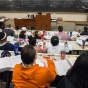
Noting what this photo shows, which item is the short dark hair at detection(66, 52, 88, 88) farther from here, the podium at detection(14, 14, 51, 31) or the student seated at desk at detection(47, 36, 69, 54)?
the podium at detection(14, 14, 51, 31)

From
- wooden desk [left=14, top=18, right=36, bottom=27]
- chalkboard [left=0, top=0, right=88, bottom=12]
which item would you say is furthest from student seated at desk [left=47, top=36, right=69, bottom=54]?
chalkboard [left=0, top=0, right=88, bottom=12]

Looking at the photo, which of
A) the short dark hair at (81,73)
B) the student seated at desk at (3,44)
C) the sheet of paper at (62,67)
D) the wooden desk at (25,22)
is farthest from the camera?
the wooden desk at (25,22)

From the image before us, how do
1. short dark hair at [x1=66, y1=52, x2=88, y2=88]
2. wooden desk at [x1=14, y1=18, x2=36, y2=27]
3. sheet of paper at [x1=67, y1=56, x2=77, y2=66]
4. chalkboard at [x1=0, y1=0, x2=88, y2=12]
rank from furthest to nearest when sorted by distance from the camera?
chalkboard at [x1=0, y1=0, x2=88, y2=12], wooden desk at [x1=14, y1=18, x2=36, y2=27], sheet of paper at [x1=67, y1=56, x2=77, y2=66], short dark hair at [x1=66, y1=52, x2=88, y2=88]

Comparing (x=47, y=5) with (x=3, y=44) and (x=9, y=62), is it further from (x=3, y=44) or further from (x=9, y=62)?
(x=9, y=62)

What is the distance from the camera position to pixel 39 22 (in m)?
7.56

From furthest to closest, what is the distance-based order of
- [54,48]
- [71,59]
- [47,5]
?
1. [47,5]
2. [54,48]
3. [71,59]

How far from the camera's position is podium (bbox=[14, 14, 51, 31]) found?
24.6ft

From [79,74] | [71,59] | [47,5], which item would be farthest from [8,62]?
[47,5]

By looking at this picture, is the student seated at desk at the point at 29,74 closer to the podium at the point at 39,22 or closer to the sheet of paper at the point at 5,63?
the sheet of paper at the point at 5,63

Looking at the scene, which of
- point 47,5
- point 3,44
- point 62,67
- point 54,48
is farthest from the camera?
point 47,5

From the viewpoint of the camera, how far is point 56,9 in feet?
29.9

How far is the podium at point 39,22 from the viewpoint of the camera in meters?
7.51

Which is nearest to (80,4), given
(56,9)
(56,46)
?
(56,9)

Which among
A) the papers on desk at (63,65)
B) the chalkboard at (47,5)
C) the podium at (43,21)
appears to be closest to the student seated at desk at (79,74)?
Result: the papers on desk at (63,65)
